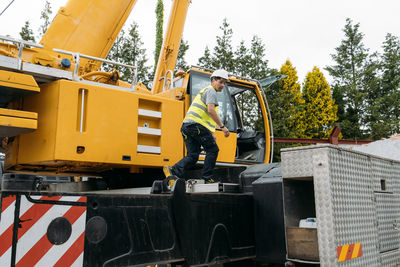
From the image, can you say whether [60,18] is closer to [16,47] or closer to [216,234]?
[16,47]

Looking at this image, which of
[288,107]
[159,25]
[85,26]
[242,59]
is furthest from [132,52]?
[85,26]

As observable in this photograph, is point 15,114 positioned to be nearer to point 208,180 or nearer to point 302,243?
point 208,180

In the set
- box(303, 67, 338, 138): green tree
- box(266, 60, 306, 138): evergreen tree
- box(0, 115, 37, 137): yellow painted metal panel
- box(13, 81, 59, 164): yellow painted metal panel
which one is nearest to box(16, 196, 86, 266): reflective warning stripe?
box(0, 115, 37, 137): yellow painted metal panel

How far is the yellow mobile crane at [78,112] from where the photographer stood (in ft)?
11.6

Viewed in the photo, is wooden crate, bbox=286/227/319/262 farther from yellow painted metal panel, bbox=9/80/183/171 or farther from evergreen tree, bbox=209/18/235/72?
evergreen tree, bbox=209/18/235/72

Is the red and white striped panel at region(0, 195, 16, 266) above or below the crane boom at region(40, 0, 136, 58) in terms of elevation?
below

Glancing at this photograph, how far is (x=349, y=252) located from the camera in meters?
2.92

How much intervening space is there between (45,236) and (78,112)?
1.74 meters

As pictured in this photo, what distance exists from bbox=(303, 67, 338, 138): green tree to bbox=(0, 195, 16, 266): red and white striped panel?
35525 mm

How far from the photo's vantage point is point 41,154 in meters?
3.65

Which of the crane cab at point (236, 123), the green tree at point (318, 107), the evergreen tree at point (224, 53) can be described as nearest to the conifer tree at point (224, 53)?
the evergreen tree at point (224, 53)

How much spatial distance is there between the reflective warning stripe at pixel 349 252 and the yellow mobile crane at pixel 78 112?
2.15 meters

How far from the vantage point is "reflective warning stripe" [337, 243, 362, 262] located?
2.80 m

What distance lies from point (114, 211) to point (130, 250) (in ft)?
0.93
